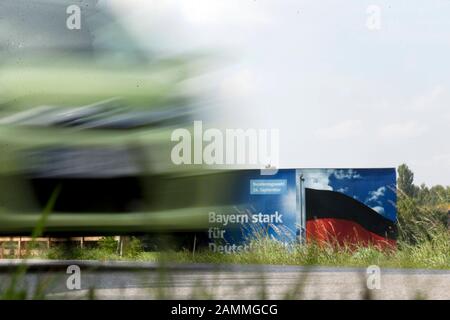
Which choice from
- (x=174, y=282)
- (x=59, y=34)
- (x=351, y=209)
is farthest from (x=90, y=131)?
(x=351, y=209)

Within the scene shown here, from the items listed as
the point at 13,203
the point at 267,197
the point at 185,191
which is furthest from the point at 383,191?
the point at 13,203

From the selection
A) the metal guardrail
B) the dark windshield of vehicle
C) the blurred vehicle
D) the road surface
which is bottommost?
the road surface

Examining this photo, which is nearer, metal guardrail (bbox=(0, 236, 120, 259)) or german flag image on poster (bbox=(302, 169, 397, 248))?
metal guardrail (bbox=(0, 236, 120, 259))

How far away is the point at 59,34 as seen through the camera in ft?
9.85

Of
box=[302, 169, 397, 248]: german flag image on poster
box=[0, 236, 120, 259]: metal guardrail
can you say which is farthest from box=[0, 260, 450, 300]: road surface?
box=[302, 169, 397, 248]: german flag image on poster

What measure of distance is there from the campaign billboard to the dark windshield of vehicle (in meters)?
0.69

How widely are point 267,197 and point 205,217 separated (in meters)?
0.90

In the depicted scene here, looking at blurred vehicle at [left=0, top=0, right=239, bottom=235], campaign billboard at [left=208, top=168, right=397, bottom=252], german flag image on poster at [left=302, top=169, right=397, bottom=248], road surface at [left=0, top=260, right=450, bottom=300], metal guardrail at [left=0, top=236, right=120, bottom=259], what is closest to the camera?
road surface at [left=0, top=260, right=450, bottom=300]

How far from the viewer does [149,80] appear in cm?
285

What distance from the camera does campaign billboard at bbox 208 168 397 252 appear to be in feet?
10.1

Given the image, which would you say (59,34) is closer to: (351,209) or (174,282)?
(174,282)

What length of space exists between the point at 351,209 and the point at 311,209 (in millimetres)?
381

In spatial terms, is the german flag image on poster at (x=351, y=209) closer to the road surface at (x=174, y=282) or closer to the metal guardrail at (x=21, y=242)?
the road surface at (x=174, y=282)

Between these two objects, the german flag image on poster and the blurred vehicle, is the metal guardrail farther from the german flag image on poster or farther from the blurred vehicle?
the german flag image on poster
